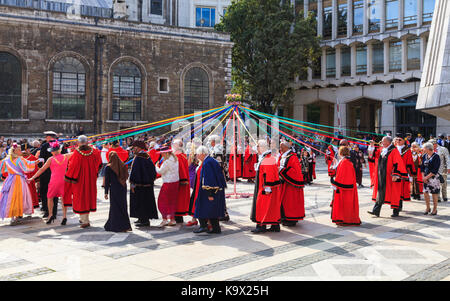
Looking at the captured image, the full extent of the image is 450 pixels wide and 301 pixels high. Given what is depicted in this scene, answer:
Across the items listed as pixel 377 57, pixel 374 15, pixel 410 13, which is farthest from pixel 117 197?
pixel 374 15

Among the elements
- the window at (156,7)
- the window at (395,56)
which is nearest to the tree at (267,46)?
the window at (395,56)

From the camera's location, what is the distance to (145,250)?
26.1 ft

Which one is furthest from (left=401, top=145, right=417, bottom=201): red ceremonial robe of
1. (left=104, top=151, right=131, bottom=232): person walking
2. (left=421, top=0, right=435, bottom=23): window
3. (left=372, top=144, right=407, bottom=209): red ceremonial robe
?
(left=421, top=0, right=435, bottom=23): window

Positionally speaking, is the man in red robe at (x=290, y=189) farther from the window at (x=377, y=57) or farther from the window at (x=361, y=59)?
the window at (x=361, y=59)

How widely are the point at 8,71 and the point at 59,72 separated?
9.49ft

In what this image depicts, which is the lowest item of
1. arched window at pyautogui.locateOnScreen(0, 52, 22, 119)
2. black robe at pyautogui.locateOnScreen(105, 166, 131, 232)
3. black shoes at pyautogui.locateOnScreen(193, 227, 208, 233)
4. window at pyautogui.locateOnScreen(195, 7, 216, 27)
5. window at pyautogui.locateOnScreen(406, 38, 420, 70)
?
black shoes at pyautogui.locateOnScreen(193, 227, 208, 233)

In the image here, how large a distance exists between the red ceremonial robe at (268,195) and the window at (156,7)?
3771 cm

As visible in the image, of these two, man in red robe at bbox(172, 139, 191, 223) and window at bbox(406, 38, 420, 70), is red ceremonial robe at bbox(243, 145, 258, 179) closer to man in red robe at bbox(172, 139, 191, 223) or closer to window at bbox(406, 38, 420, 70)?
man in red robe at bbox(172, 139, 191, 223)

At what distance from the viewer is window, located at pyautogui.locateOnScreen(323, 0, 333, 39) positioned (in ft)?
133

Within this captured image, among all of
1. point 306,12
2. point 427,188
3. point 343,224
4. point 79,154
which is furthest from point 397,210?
point 306,12

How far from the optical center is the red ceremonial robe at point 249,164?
1822 centimetres

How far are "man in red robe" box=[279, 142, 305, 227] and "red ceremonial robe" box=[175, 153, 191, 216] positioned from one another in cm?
214
